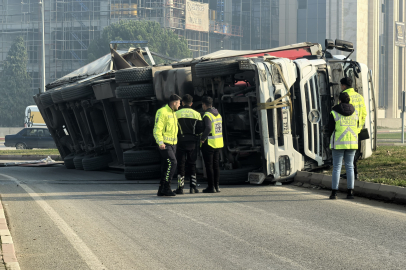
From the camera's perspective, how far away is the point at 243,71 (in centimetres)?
1026

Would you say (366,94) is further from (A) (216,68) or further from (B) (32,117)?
(B) (32,117)

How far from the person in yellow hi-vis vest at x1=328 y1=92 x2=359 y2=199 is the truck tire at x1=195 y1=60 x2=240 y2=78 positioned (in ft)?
7.40

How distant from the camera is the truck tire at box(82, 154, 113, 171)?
1450 cm

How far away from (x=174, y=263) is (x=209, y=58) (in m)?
7.34

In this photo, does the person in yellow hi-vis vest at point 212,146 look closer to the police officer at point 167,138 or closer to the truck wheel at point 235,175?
the police officer at point 167,138

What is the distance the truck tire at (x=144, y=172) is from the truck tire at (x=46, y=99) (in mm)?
4617

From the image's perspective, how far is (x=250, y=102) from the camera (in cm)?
1026

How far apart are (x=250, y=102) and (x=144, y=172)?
2963 mm

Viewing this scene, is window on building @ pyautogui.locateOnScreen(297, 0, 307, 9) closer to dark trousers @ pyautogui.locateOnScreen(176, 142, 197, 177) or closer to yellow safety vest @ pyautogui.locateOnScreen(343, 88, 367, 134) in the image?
yellow safety vest @ pyautogui.locateOnScreen(343, 88, 367, 134)

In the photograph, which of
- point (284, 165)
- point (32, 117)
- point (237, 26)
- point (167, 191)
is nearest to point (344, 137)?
point (284, 165)

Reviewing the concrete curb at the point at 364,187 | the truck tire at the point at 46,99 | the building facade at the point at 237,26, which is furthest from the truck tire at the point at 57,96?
the building facade at the point at 237,26

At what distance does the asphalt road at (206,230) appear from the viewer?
509cm

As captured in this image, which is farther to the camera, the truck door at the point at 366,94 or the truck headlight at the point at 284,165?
the truck door at the point at 366,94

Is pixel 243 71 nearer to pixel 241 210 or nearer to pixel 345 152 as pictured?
pixel 345 152
